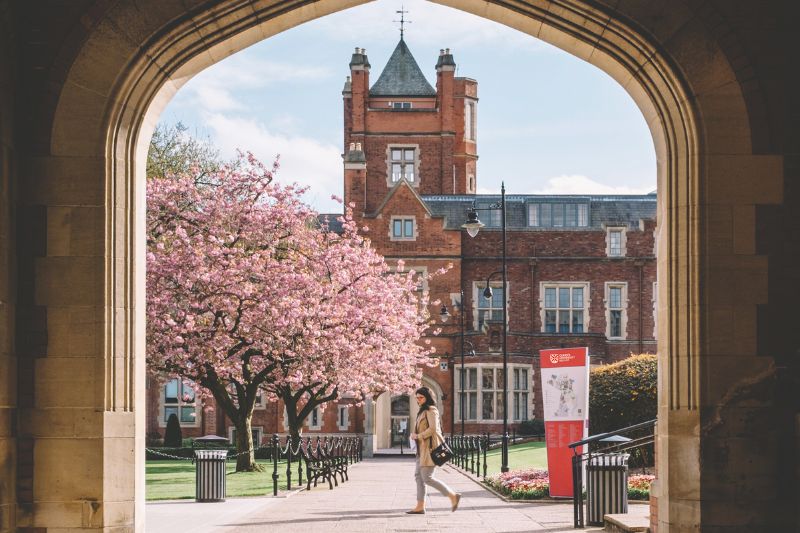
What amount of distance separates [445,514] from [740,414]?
7316mm

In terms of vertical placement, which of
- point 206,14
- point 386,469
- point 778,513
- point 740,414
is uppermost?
point 206,14

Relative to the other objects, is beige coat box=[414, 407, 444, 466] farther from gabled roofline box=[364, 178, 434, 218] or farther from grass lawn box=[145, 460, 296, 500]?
gabled roofline box=[364, 178, 434, 218]

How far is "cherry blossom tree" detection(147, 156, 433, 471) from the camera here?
92.2ft

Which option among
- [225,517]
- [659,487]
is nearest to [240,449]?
[225,517]

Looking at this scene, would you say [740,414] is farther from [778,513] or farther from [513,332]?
[513,332]

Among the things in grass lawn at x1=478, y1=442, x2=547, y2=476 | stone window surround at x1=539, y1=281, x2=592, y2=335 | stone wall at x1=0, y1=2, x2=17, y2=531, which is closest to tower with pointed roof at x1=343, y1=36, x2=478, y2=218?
stone window surround at x1=539, y1=281, x2=592, y2=335

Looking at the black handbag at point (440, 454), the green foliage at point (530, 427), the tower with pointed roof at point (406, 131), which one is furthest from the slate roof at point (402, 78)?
the black handbag at point (440, 454)

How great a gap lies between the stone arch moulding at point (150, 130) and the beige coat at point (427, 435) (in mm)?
5937

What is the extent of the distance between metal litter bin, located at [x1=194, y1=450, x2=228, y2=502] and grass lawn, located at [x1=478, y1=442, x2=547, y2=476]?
34.0 feet

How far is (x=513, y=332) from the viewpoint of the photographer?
163 feet

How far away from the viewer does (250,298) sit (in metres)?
28.7

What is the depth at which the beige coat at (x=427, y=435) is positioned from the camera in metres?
15.6

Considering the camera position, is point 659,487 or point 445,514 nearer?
point 659,487

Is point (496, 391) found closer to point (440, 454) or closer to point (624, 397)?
point (624, 397)
